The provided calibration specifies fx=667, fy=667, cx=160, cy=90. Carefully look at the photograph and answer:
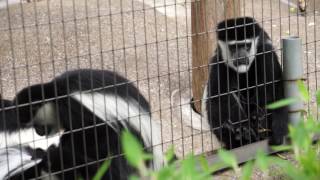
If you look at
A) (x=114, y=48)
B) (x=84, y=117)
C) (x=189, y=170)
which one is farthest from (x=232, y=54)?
(x=189, y=170)

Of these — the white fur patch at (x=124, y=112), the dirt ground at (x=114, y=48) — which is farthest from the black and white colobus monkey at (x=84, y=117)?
the dirt ground at (x=114, y=48)

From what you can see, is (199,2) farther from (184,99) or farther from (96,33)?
(96,33)

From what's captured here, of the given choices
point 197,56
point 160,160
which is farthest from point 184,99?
point 160,160

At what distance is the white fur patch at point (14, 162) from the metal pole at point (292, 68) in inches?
53.2

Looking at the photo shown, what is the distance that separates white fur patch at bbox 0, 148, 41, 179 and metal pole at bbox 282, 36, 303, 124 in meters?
1.35

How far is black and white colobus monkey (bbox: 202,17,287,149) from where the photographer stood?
3.49 metres

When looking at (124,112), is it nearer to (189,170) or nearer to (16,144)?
(16,144)

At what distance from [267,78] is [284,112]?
0.69 feet

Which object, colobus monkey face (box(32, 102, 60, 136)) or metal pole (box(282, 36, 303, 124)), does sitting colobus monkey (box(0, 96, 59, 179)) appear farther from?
metal pole (box(282, 36, 303, 124))

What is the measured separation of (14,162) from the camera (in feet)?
9.17

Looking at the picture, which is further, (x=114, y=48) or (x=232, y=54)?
(x=114, y=48)

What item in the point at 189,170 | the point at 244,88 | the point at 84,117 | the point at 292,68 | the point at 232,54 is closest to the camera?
the point at 189,170

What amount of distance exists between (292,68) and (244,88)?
0.96ft

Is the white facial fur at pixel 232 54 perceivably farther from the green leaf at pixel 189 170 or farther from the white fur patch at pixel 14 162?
the green leaf at pixel 189 170
